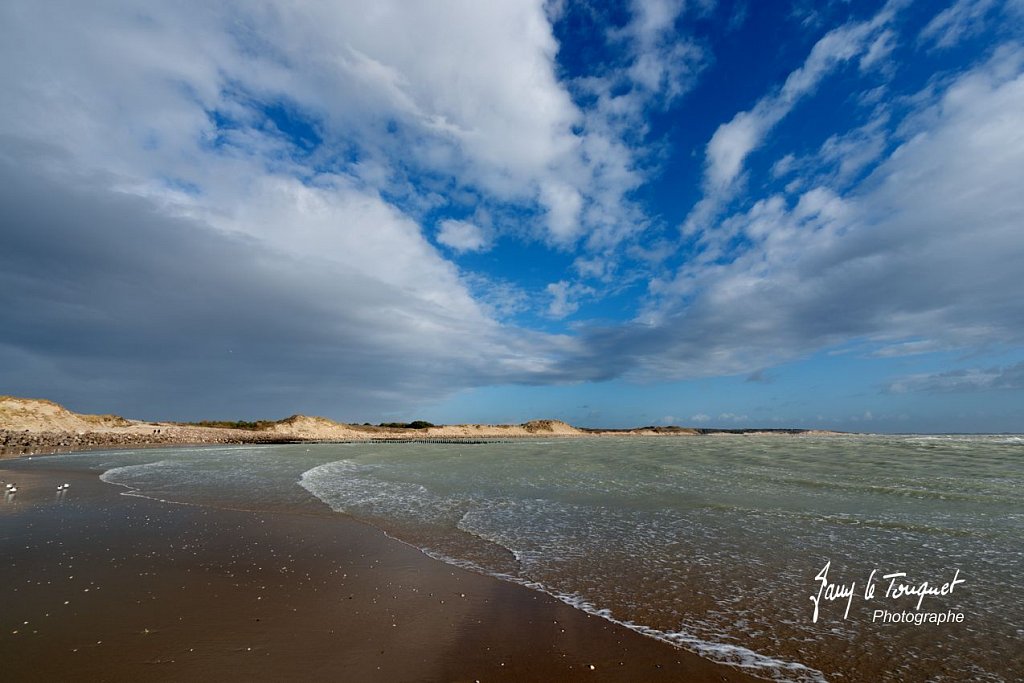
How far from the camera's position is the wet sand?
15.8 ft

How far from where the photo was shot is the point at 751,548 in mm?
9398

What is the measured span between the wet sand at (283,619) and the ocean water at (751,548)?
A: 92cm

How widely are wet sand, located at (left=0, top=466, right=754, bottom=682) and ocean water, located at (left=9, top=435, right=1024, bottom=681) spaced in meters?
0.92

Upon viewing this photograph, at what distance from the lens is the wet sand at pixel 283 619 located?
4.83 m

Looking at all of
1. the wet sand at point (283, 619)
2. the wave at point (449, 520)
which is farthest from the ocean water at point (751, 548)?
the wet sand at point (283, 619)

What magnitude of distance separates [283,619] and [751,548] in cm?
864

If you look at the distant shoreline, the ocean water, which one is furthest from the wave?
the distant shoreline

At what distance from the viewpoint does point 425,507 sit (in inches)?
559
